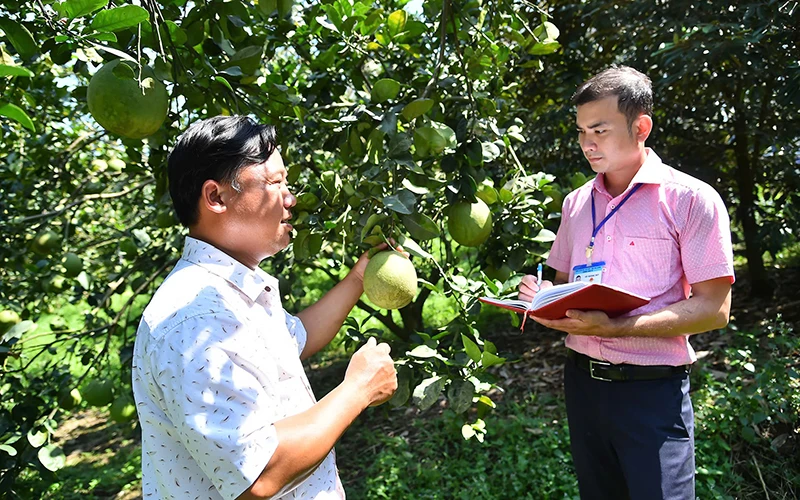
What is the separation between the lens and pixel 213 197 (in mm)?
1400

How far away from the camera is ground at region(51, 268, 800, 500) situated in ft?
13.0

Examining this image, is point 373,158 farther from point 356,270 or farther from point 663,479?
point 663,479

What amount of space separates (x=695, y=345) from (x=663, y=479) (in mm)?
2655

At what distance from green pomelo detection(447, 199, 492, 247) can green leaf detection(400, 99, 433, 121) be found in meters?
0.30

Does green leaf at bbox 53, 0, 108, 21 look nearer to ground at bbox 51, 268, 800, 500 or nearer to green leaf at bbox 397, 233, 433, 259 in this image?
green leaf at bbox 397, 233, 433, 259

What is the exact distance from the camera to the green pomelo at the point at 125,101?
1541 millimetres

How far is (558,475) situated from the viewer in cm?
301

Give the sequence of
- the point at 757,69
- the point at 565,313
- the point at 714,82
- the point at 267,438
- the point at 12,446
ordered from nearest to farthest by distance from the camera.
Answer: the point at 267,438
the point at 565,313
the point at 12,446
the point at 757,69
the point at 714,82

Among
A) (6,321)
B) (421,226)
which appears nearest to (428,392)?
(421,226)

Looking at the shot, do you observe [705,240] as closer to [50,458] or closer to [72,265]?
[50,458]

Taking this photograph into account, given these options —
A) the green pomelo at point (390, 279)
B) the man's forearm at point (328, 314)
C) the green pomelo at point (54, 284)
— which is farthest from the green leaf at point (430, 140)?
the green pomelo at point (54, 284)

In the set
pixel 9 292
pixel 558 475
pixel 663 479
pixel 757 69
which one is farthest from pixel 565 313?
pixel 9 292

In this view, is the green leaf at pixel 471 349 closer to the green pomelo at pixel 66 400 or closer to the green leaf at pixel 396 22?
the green leaf at pixel 396 22

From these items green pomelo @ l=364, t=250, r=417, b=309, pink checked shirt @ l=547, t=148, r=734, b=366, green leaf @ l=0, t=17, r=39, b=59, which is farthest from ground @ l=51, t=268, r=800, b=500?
green leaf @ l=0, t=17, r=39, b=59
